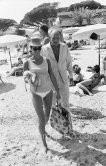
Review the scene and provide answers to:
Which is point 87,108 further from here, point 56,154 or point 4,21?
point 4,21

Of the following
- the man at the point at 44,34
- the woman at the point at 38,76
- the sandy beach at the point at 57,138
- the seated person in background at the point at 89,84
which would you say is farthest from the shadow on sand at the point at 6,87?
the woman at the point at 38,76

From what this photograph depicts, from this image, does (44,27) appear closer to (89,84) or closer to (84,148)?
(84,148)

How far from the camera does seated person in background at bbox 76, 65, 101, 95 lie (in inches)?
284

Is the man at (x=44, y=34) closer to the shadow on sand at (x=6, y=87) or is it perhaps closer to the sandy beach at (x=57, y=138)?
the sandy beach at (x=57, y=138)

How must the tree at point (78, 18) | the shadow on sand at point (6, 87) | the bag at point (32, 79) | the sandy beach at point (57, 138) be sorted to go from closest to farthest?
1. the bag at point (32, 79)
2. the sandy beach at point (57, 138)
3. the shadow on sand at point (6, 87)
4. the tree at point (78, 18)

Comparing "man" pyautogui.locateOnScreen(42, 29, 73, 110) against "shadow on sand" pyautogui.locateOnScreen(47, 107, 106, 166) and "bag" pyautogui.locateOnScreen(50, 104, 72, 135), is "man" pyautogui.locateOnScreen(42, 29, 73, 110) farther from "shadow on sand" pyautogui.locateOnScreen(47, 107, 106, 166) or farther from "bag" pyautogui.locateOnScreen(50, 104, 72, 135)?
"shadow on sand" pyautogui.locateOnScreen(47, 107, 106, 166)

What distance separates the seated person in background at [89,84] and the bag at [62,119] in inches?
107

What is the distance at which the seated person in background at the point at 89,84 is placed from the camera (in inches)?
284

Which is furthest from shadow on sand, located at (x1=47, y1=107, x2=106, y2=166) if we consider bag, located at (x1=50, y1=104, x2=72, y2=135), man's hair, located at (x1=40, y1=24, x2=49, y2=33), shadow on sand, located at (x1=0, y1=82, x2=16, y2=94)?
shadow on sand, located at (x1=0, y1=82, x2=16, y2=94)

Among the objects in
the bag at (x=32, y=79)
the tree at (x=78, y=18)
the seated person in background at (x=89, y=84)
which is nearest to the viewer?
the bag at (x=32, y=79)

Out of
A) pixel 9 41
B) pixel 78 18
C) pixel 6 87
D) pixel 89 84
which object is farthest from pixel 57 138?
pixel 78 18

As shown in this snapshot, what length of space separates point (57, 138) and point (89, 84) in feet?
9.77

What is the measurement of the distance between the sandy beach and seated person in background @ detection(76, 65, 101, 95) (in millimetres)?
215

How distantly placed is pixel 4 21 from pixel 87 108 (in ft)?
240
